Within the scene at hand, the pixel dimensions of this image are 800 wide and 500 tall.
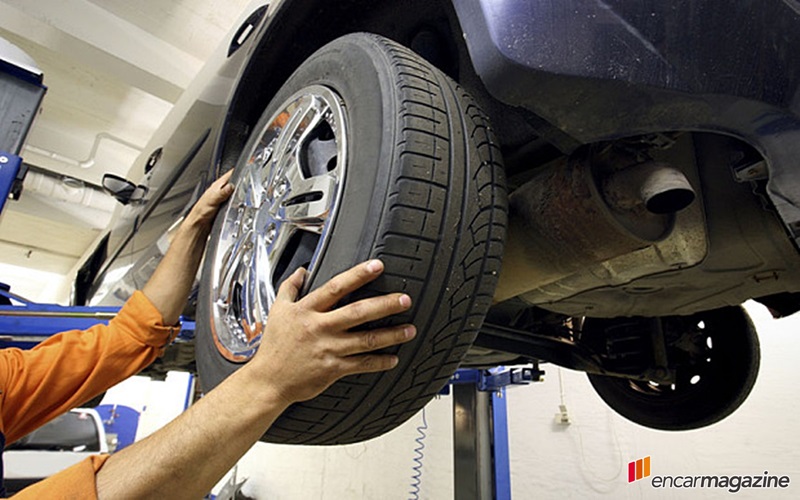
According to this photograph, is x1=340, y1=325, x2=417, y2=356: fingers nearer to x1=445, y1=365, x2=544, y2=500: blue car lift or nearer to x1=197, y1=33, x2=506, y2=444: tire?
x1=197, y1=33, x2=506, y2=444: tire

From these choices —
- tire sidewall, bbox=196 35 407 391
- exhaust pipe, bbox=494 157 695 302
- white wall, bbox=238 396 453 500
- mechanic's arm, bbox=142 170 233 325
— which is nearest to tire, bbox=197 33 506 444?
tire sidewall, bbox=196 35 407 391

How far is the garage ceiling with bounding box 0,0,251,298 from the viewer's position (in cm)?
358

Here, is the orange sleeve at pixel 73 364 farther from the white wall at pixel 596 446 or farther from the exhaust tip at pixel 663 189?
the white wall at pixel 596 446

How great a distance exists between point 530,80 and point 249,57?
0.74 metres

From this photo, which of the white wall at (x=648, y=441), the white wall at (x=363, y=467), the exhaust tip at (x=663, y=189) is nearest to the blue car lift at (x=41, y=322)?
the exhaust tip at (x=663, y=189)

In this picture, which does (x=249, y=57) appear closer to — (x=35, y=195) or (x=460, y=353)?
(x=460, y=353)

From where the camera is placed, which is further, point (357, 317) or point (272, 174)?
point (272, 174)

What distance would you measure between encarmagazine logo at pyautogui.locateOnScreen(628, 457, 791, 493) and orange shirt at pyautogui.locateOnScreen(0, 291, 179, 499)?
2046 mm

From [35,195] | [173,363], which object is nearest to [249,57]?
[173,363]

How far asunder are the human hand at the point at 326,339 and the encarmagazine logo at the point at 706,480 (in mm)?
1989

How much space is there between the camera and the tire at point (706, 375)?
1.45 meters

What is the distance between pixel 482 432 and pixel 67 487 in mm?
1758

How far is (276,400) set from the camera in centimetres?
61

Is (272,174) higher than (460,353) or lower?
higher
